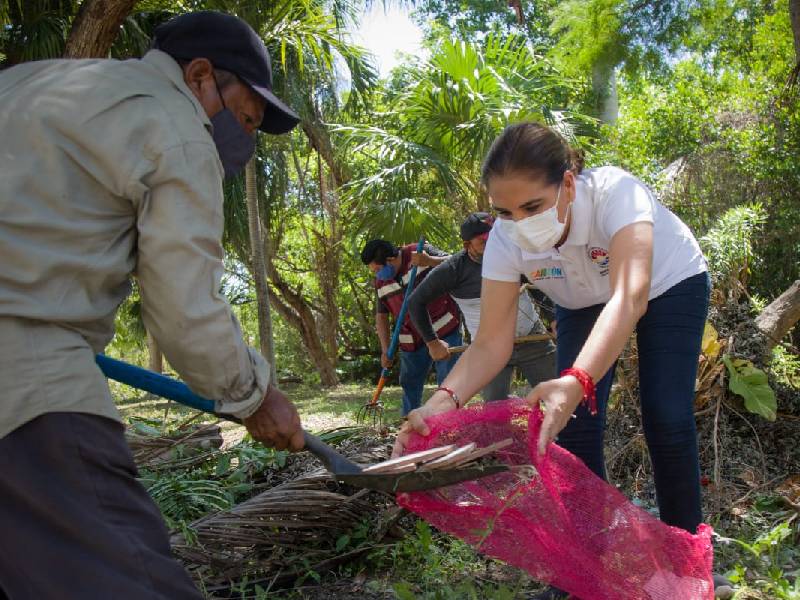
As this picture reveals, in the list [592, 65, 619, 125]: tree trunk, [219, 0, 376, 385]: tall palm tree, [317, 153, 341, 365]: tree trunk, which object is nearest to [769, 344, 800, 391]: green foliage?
[219, 0, 376, 385]: tall palm tree

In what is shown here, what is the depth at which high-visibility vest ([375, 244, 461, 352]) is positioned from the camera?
256 inches

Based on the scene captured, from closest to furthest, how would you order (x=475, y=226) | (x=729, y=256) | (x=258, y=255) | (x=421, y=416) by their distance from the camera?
(x=421, y=416)
(x=729, y=256)
(x=475, y=226)
(x=258, y=255)

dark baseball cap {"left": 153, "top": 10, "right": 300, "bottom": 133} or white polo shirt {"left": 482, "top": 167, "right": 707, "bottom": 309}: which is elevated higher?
dark baseball cap {"left": 153, "top": 10, "right": 300, "bottom": 133}

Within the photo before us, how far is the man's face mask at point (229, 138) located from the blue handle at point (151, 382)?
58 centimetres

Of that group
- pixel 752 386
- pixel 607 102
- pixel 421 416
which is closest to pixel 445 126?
pixel 607 102

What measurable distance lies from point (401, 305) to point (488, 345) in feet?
15.2

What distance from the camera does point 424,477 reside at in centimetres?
222

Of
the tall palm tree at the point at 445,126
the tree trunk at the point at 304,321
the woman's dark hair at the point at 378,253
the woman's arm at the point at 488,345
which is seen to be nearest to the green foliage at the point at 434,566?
the woman's arm at the point at 488,345

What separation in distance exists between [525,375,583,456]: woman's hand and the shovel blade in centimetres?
18

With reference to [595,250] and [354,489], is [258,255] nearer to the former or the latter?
[354,489]

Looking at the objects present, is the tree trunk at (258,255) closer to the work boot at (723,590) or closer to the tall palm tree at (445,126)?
the tall palm tree at (445,126)

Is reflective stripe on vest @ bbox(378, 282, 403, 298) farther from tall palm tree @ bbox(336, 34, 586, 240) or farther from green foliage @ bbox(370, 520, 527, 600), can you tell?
green foliage @ bbox(370, 520, 527, 600)

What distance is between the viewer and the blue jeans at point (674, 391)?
253cm

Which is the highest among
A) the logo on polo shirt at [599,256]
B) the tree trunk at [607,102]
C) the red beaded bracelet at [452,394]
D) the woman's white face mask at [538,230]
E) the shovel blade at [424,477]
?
the tree trunk at [607,102]
